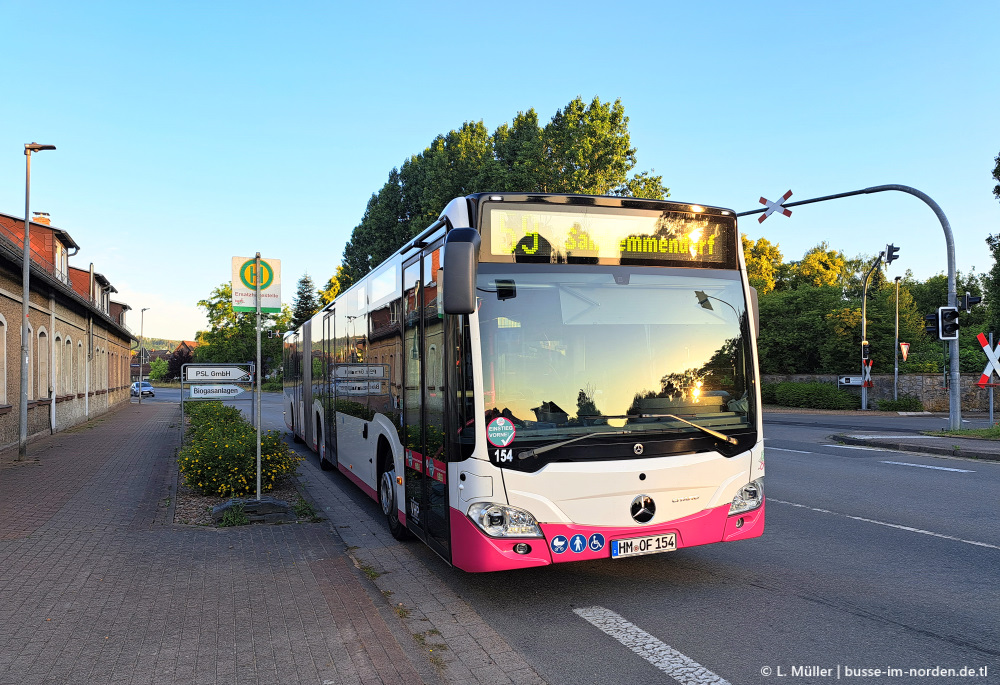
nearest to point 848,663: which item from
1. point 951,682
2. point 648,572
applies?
point 951,682

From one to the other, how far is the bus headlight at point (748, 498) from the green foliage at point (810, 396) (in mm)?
29939

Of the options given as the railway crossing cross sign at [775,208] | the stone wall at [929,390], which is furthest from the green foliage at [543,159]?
the railway crossing cross sign at [775,208]

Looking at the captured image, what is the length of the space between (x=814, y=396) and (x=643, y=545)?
114 feet

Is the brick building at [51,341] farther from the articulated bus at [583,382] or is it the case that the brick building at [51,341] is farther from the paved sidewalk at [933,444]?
the paved sidewalk at [933,444]

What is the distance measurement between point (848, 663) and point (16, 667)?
4731 mm

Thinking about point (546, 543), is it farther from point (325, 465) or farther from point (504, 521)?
point (325, 465)

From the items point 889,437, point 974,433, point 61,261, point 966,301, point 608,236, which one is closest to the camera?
point 608,236

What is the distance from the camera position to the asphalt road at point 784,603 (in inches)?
163

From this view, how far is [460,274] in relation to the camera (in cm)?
467

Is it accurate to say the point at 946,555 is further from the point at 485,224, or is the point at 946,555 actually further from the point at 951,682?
the point at 485,224

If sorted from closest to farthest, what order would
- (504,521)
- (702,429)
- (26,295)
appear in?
1. (504,521)
2. (702,429)
3. (26,295)

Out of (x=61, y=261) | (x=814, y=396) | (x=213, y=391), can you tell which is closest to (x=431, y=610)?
(x=213, y=391)

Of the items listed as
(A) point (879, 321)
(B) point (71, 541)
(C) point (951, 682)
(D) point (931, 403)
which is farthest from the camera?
(A) point (879, 321)

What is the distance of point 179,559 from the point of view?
655 centimetres
